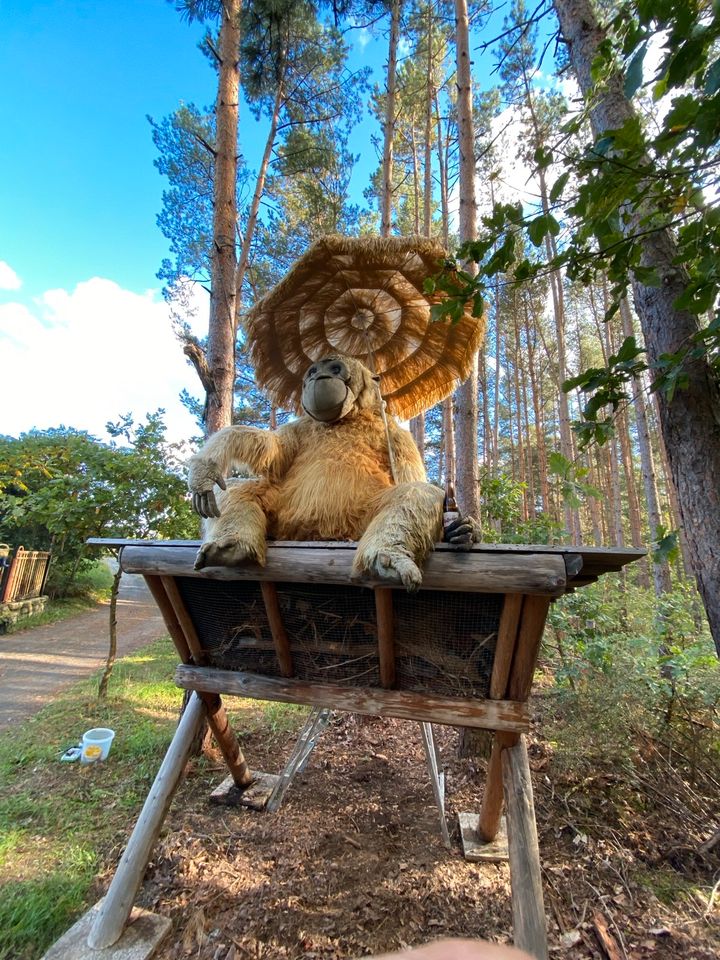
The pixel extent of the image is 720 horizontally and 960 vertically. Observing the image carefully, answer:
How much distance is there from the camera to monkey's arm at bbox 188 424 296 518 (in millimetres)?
1774

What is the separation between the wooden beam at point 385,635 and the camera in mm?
1600

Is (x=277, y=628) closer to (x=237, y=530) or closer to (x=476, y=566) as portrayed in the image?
(x=237, y=530)

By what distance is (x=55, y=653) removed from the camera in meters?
6.57

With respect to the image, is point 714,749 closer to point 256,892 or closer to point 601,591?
point 256,892

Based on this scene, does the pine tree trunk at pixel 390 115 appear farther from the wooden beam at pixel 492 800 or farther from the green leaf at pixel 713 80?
the wooden beam at pixel 492 800

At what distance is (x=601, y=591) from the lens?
6.05m

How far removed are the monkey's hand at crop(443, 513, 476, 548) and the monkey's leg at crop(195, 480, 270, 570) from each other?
2.23ft

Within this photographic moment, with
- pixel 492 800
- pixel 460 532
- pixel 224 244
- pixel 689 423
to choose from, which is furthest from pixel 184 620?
pixel 224 244

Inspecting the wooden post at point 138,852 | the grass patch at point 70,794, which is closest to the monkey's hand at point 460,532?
the wooden post at point 138,852

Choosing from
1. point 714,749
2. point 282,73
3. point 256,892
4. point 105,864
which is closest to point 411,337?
point 256,892

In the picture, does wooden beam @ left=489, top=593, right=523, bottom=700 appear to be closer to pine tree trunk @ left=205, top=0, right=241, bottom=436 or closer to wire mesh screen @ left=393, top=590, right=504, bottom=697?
wire mesh screen @ left=393, top=590, right=504, bottom=697

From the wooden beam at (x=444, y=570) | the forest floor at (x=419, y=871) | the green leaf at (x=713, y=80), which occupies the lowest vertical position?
the forest floor at (x=419, y=871)

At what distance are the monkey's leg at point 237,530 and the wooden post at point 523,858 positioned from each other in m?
1.27

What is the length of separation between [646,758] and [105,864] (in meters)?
3.03
